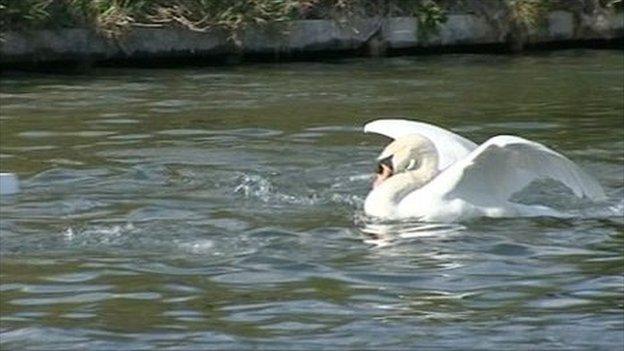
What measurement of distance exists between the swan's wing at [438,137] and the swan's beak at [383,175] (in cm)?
27

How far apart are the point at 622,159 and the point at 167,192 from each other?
2.66m

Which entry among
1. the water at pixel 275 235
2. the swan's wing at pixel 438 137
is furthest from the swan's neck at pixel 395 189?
the swan's wing at pixel 438 137

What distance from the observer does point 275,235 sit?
9016 millimetres

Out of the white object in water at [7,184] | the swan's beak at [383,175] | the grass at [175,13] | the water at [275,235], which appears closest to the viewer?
the water at [275,235]

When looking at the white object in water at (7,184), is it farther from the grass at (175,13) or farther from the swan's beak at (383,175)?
the grass at (175,13)

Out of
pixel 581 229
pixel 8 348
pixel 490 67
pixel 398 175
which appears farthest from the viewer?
pixel 490 67

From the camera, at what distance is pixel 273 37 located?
58.7 feet

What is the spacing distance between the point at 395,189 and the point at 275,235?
999mm

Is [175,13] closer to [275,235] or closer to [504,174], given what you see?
[504,174]

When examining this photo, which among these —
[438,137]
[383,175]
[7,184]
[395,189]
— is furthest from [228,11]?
[7,184]

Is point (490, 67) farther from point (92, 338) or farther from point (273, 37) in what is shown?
point (92, 338)

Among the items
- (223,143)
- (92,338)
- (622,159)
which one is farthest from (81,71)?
(92,338)

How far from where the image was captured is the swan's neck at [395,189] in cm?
975

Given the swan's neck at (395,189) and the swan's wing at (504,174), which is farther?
the swan's neck at (395,189)
